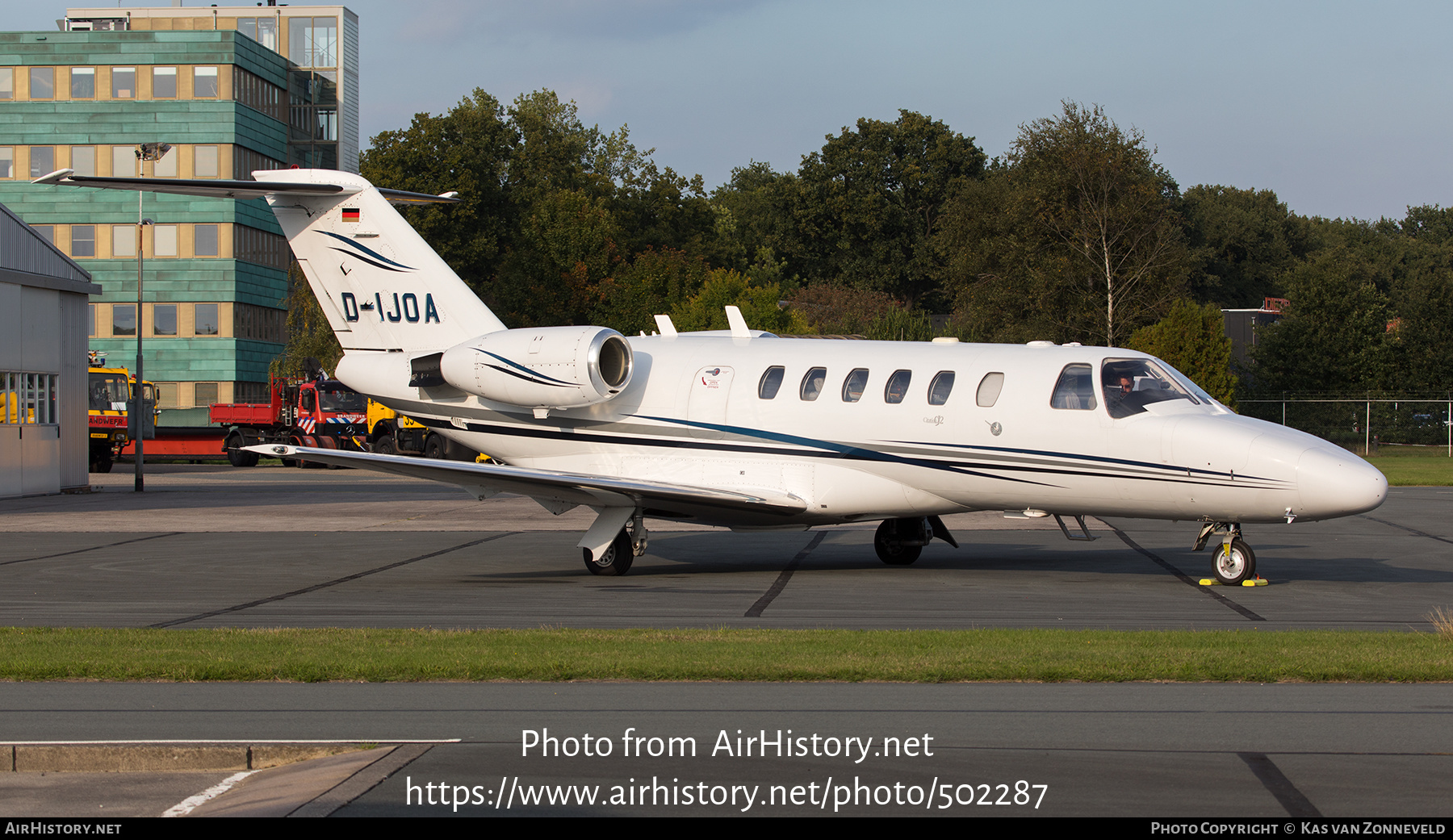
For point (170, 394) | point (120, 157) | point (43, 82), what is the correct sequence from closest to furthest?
point (120, 157)
point (43, 82)
point (170, 394)

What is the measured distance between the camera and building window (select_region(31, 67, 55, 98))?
7425cm

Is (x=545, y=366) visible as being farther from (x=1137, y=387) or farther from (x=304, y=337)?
(x=304, y=337)

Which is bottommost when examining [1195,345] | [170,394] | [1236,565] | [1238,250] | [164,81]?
[1236,565]

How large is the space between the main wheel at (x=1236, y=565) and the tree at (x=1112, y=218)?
37.3m

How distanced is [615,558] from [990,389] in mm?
5097

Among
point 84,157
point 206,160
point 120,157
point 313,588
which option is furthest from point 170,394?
point 313,588

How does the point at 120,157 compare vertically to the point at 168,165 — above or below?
above

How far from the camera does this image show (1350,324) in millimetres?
62719

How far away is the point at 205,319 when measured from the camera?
76438mm

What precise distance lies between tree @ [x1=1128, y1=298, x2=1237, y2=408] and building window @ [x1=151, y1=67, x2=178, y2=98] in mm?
55177

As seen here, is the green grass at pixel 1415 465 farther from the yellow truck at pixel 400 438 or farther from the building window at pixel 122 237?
the building window at pixel 122 237

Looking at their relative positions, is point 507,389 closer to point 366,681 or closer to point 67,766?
point 366,681

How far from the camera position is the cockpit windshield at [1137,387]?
15.1 metres

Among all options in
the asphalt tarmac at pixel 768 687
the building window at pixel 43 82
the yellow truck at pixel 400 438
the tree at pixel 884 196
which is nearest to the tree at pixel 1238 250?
the tree at pixel 884 196
